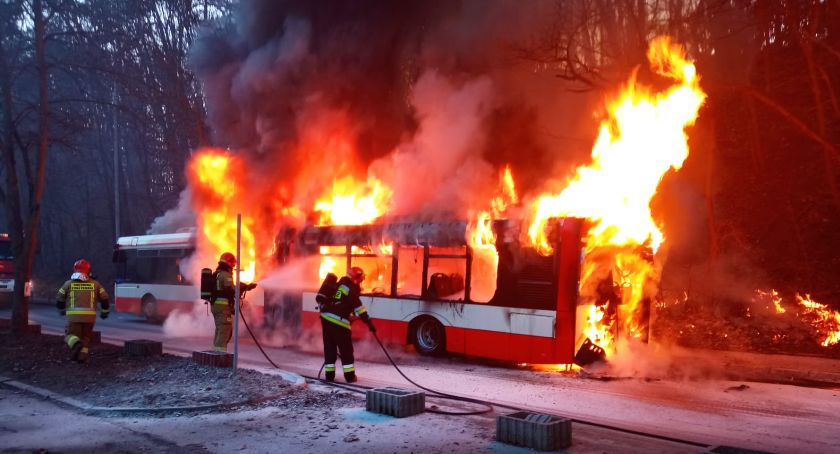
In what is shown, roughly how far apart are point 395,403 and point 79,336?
5748mm

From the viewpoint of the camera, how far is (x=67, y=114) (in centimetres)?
1333

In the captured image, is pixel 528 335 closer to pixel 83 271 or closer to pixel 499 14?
pixel 83 271

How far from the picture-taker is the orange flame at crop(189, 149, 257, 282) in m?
14.1

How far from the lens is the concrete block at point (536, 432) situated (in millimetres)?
5441

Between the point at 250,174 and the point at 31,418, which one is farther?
the point at 250,174

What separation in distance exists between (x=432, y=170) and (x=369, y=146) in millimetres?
1873

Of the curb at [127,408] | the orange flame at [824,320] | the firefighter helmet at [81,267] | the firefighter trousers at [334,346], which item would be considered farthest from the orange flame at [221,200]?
the orange flame at [824,320]

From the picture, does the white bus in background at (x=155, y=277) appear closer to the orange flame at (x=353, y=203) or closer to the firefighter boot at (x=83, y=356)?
the orange flame at (x=353, y=203)

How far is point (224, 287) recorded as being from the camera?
10.2 metres

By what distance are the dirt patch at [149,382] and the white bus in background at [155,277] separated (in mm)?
6238

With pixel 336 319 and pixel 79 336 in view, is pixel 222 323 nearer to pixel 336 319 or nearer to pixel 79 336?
pixel 79 336

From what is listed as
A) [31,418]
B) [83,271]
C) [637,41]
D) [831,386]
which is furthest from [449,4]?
[31,418]

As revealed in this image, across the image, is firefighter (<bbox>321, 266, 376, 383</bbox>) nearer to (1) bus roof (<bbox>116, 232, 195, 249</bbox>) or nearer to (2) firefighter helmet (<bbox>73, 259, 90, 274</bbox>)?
(2) firefighter helmet (<bbox>73, 259, 90, 274</bbox>)

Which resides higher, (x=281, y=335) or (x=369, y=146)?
(x=369, y=146)
